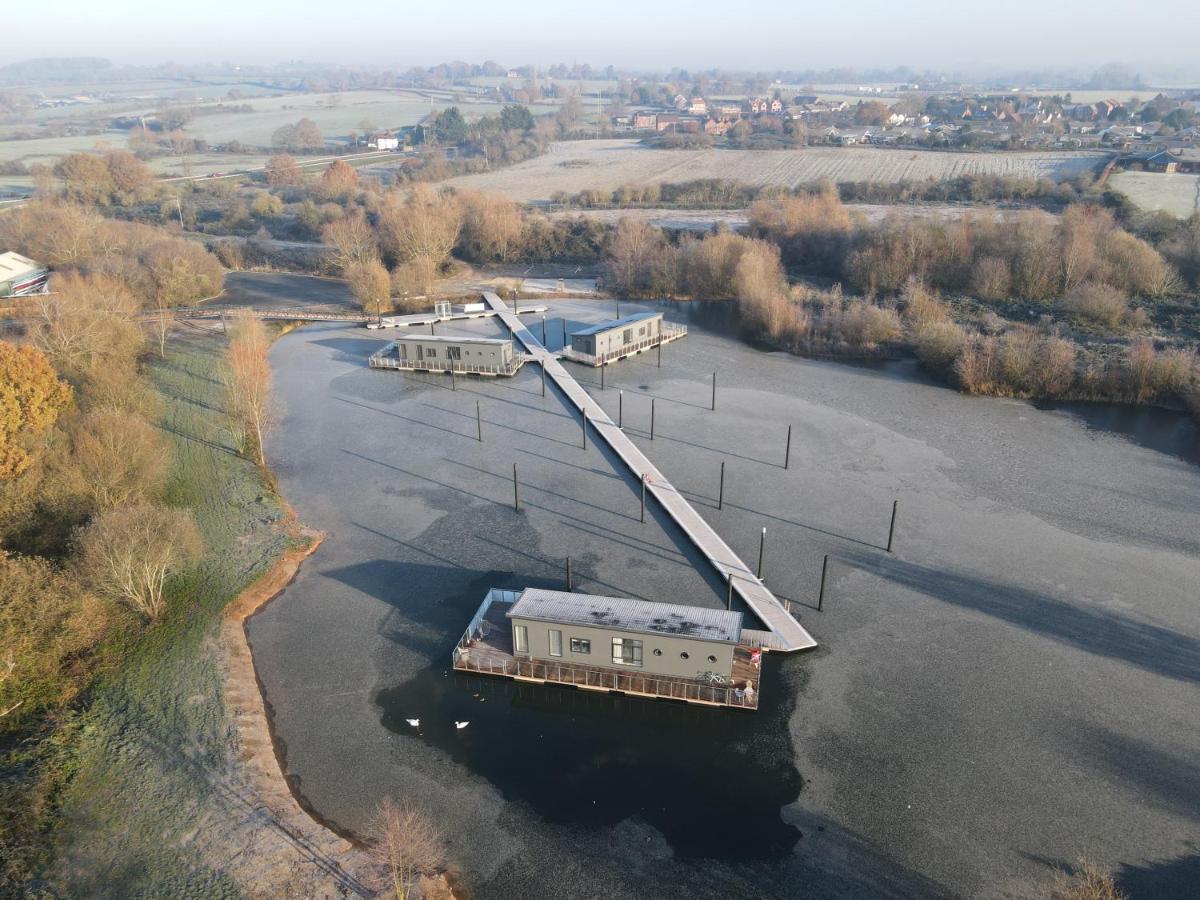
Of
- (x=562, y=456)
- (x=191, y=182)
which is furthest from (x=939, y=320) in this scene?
(x=191, y=182)

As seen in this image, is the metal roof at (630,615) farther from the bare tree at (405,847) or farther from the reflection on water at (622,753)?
the bare tree at (405,847)

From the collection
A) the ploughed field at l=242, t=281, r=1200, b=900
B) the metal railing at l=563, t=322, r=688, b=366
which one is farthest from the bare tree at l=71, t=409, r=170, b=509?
the metal railing at l=563, t=322, r=688, b=366

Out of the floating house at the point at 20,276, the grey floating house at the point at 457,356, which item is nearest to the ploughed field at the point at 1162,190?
the grey floating house at the point at 457,356

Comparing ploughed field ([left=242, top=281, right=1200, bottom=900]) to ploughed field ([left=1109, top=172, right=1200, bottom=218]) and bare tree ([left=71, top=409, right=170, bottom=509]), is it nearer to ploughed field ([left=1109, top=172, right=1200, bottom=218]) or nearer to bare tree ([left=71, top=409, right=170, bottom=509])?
bare tree ([left=71, top=409, right=170, bottom=509])

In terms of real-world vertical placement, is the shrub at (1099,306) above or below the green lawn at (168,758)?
above

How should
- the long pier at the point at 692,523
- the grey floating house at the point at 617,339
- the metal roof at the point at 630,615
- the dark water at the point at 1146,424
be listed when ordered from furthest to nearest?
the grey floating house at the point at 617,339, the dark water at the point at 1146,424, the long pier at the point at 692,523, the metal roof at the point at 630,615

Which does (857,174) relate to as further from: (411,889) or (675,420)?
(411,889)
